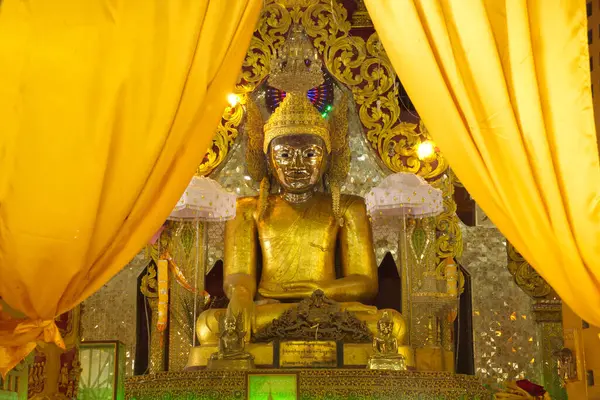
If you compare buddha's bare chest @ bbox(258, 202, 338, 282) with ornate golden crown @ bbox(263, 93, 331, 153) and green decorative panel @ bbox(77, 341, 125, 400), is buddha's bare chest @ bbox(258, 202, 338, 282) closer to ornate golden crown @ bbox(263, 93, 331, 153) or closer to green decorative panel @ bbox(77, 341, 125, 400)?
ornate golden crown @ bbox(263, 93, 331, 153)

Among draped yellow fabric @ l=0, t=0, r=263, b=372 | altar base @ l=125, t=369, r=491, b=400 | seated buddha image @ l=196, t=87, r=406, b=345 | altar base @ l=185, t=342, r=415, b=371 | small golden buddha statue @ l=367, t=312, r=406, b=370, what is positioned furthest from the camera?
seated buddha image @ l=196, t=87, r=406, b=345

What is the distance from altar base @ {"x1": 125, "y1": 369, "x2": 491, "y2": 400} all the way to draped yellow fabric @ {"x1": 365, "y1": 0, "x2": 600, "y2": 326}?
1.95m

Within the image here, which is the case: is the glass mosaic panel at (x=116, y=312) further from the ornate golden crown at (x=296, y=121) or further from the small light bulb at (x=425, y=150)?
the small light bulb at (x=425, y=150)

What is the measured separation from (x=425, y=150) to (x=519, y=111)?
3.33 meters

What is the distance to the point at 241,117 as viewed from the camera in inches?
267

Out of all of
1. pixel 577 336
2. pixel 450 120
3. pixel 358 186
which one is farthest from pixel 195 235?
pixel 450 120

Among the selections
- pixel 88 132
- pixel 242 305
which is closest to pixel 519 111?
pixel 88 132

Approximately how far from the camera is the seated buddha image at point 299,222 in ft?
20.5

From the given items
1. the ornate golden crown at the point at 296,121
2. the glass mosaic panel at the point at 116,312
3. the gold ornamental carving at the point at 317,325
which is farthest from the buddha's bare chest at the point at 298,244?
the glass mosaic panel at the point at 116,312

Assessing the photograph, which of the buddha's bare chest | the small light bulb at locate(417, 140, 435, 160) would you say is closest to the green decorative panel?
the buddha's bare chest

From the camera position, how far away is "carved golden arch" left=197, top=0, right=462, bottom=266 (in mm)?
6676

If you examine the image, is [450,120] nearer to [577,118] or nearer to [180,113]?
[577,118]

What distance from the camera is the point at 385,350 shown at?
17.3ft

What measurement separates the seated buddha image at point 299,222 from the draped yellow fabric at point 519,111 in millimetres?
2961
